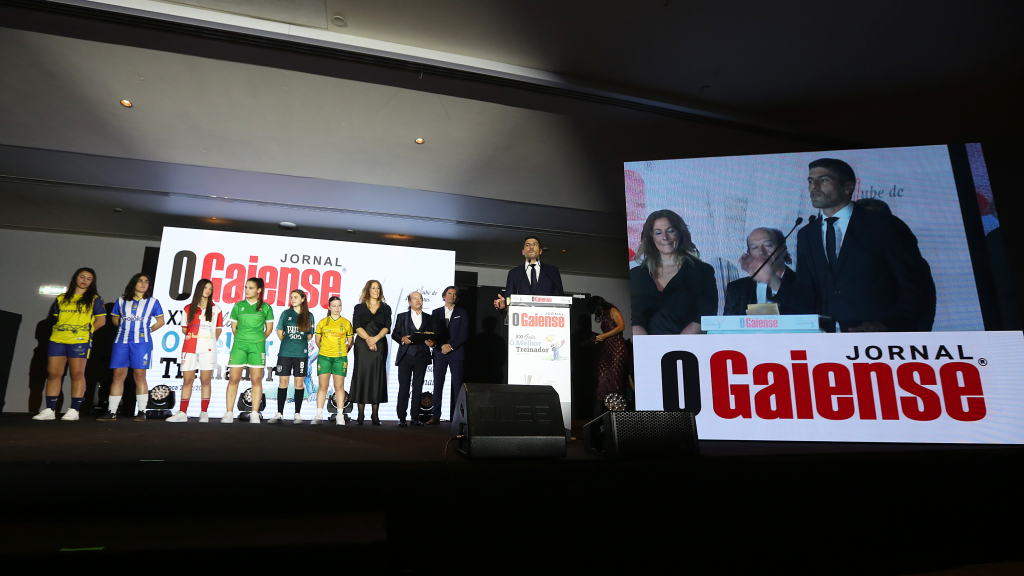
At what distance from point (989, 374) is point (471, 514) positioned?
2867 millimetres

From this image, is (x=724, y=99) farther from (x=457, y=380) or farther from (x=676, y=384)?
(x=457, y=380)

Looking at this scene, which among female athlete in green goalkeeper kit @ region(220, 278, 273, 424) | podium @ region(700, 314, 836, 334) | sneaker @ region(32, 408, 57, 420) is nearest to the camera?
podium @ region(700, 314, 836, 334)

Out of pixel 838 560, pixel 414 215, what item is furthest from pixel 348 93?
pixel 838 560

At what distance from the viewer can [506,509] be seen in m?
1.61

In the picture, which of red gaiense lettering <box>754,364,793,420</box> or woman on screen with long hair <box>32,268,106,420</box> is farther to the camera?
woman on screen with long hair <box>32,268,106,420</box>

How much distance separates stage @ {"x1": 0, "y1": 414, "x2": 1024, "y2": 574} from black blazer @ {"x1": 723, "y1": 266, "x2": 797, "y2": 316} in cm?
114

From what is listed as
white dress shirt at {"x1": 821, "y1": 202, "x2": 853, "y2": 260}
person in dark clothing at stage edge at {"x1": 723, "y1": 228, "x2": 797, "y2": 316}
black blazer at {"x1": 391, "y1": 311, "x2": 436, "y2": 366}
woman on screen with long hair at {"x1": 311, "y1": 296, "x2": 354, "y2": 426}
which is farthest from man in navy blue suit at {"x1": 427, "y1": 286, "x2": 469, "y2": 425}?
Result: white dress shirt at {"x1": 821, "y1": 202, "x2": 853, "y2": 260}

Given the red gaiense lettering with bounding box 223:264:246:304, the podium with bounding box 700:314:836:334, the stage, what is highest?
the red gaiense lettering with bounding box 223:264:246:304

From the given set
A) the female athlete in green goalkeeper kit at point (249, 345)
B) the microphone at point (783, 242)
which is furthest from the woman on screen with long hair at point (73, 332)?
the microphone at point (783, 242)

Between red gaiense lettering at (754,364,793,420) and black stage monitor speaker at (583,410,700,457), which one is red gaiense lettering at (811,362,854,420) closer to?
red gaiense lettering at (754,364,793,420)

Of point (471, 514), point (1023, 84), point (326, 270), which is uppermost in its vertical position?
point (1023, 84)

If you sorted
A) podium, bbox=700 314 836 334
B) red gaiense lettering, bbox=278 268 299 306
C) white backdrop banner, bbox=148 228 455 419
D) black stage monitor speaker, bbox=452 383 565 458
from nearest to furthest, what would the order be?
black stage monitor speaker, bbox=452 383 565 458, podium, bbox=700 314 836 334, white backdrop banner, bbox=148 228 455 419, red gaiense lettering, bbox=278 268 299 306

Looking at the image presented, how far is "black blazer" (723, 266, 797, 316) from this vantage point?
2.95 m

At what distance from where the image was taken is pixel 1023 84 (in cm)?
391
